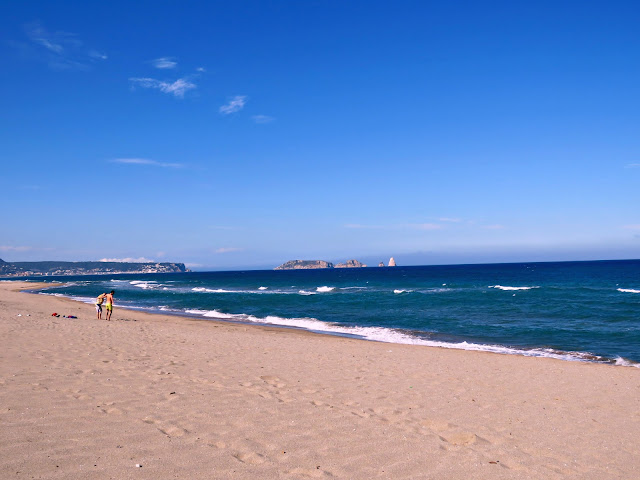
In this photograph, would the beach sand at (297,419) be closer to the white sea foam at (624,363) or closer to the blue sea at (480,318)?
the white sea foam at (624,363)

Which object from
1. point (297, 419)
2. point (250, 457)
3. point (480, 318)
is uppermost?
point (250, 457)

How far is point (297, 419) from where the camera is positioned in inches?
235

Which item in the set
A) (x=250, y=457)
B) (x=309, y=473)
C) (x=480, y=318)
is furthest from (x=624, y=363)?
(x=250, y=457)

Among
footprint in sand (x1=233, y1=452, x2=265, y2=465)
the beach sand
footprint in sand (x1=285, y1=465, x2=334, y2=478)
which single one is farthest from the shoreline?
footprint in sand (x1=233, y1=452, x2=265, y2=465)

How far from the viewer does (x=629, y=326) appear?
20734 millimetres

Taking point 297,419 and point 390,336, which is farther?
point 390,336

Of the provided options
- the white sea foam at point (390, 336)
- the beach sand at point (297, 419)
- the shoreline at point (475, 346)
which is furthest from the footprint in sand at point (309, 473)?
the white sea foam at point (390, 336)

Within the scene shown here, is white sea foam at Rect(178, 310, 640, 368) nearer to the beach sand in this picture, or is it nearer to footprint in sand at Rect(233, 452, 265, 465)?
the beach sand

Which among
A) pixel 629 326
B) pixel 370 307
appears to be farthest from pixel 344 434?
pixel 370 307

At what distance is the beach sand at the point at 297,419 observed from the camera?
4.49 meters

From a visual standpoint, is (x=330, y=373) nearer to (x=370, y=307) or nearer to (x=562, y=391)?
(x=562, y=391)

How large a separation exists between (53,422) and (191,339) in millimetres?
9583

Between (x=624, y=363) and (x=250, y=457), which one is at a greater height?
(x=250, y=457)

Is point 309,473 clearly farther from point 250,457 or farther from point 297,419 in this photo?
point 297,419
